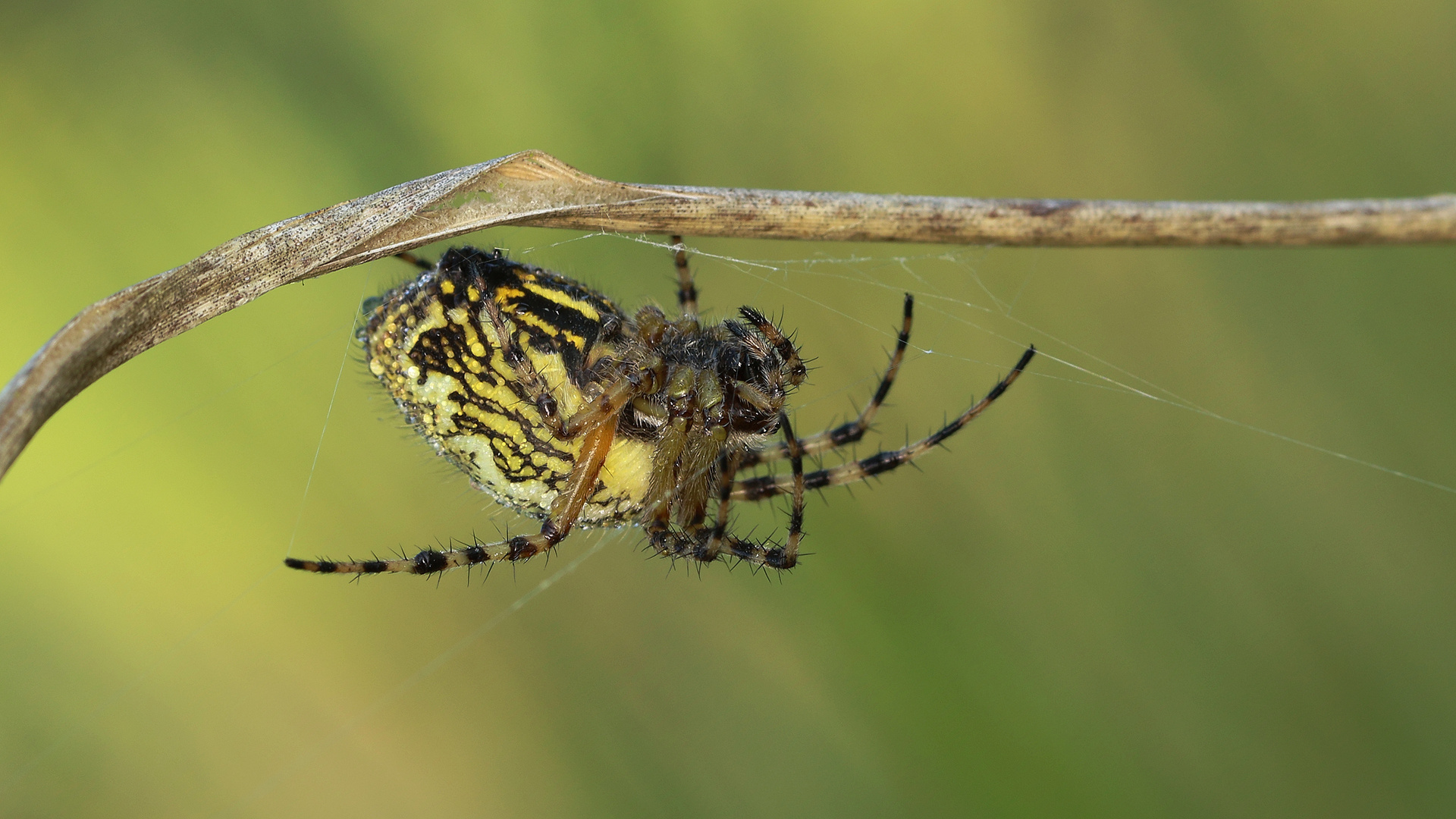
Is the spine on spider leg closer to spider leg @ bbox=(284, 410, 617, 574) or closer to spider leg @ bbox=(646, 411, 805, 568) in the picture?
spider leg @ bbox=(284, 410, 617, 574)

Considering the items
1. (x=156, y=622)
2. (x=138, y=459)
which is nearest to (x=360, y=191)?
(x=138, y=459)

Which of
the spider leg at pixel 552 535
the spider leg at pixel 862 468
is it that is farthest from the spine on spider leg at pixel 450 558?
the spider leg at pixel 862 468

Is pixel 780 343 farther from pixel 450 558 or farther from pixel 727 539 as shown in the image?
pixel 450 558

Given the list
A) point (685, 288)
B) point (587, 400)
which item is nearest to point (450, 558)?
point (587, 400)

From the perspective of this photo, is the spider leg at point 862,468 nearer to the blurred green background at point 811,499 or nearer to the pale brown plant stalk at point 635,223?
the blurred green background at point 811,499

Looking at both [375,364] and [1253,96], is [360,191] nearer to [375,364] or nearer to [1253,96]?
[375,364]
